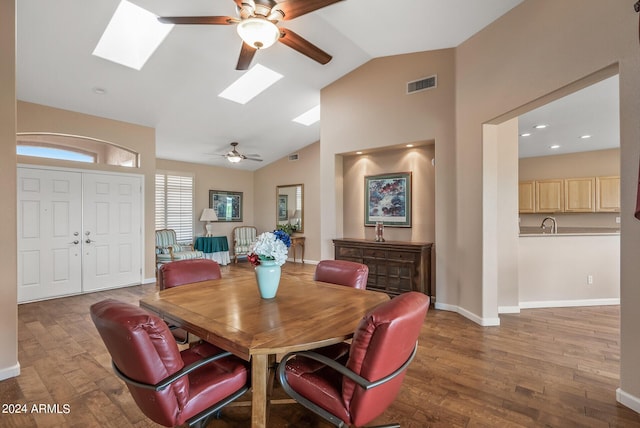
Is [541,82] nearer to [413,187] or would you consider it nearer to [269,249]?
[413,187]

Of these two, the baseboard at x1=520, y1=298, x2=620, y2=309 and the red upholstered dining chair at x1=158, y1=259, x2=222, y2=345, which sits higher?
the red upholstered dining chair at x1=158, y1=259, x2=222, y2=345

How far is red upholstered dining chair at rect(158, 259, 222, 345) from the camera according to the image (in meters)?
2.39

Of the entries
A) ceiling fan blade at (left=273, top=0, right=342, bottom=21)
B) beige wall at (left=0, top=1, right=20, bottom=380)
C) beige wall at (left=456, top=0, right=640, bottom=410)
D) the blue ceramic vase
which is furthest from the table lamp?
the blue ceramic vase

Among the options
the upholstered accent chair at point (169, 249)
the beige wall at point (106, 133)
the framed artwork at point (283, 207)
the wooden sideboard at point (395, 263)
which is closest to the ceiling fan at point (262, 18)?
the wooden sideboard at point (395, 263)

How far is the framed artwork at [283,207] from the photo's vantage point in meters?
8.43

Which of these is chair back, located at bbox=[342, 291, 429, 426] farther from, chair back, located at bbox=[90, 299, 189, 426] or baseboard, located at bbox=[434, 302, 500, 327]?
baseboard, located at bbox=[434, 302, 500, 327]

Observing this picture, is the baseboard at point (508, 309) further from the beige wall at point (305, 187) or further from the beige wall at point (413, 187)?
the beige wall at point (305, 187)

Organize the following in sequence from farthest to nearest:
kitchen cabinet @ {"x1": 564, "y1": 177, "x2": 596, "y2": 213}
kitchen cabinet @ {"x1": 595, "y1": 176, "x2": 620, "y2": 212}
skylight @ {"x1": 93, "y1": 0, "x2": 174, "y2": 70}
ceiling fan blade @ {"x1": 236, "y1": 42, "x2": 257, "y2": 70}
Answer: kitchen cabinet @ {"x1": 564, "y1": 177, "x2": 596, "y2": 213} < kitchen cabinet @ {"x1": 595, "y1": 176, "x2": 620, "y2": 212} < skylight @ {"x1": 93, "y1": 0, "x2": 174, "y2": 70} < ceiling fan blade @ {"x1": 236, "y1": 42, "x2": 257, "y2": 70}

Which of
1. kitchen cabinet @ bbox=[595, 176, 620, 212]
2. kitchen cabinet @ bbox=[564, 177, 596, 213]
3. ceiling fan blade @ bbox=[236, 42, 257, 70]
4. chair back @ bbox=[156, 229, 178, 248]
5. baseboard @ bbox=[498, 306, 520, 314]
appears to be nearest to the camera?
ceiling fan blade @ bbox=[236, 42, 257, 70]

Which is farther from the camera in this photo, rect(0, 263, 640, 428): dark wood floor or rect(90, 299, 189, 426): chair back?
rect(0, 263, 640, 428): dark wood floor

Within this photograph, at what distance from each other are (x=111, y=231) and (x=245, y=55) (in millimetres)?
4077

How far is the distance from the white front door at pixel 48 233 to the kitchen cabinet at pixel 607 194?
31.1 feet

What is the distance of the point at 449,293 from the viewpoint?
413 centimetres

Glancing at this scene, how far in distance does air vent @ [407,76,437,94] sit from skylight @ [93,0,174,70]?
10.4ft
